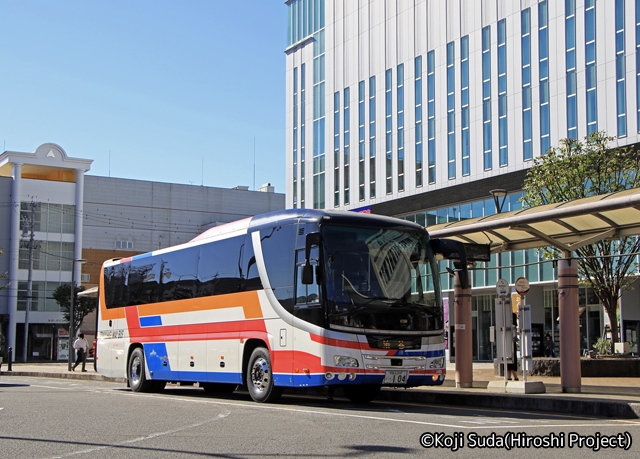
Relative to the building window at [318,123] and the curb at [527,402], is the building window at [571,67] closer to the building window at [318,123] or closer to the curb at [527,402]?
the building window at [318,123]

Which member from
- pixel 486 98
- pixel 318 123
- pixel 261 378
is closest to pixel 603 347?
pixel 261 378

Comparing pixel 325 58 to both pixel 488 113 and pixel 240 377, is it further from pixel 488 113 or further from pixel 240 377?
pixel 240 377

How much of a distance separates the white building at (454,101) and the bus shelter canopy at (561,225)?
18.1 meters

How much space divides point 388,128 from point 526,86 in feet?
37.5

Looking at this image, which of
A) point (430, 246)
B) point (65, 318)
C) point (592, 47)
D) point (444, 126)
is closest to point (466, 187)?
point (444, 126)

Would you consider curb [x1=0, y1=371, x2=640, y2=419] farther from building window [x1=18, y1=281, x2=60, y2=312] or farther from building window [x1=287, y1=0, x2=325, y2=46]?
building window [x1=18, y1=281, x2=60, y2=312]

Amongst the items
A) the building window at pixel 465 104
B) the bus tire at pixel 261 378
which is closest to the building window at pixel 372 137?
the building window at pixel 465 104

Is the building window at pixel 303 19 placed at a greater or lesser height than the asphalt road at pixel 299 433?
greater

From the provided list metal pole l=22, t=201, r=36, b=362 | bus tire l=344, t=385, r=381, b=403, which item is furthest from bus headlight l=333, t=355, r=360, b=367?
metal pole l=22, t=201, r=36, b=362

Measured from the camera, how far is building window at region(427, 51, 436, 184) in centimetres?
4994

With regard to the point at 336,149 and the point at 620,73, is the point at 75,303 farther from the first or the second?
the point at 620,73

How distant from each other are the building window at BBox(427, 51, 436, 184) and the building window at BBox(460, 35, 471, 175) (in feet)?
7.56

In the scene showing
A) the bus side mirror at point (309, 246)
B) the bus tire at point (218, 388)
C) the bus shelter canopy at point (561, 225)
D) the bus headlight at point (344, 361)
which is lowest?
the bus tire at point (218, 388)

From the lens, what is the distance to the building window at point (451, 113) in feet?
159
